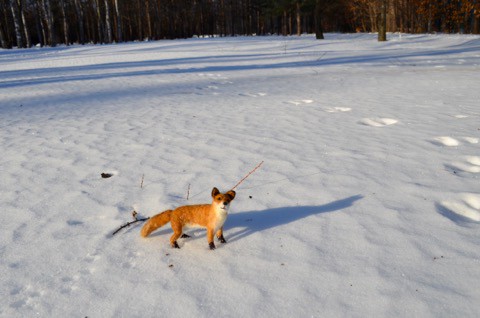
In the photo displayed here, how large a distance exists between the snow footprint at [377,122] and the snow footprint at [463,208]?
2694mm

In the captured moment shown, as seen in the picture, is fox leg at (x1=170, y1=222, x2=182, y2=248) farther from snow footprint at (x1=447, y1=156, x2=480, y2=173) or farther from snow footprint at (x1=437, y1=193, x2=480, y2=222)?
snow footprint at (x1=447, y1=156, x2=480, y2=173)

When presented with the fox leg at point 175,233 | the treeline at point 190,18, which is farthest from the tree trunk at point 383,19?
the fox leg at point 175,233

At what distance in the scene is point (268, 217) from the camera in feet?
9.51

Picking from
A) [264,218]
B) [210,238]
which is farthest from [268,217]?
[210,238]

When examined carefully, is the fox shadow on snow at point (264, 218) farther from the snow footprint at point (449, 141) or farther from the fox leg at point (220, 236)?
the snow footprint at point (449, 141)

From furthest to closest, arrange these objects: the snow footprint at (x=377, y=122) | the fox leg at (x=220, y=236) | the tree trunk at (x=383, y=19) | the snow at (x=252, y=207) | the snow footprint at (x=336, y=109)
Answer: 1. the tree trunk at (x=383, y=19)
2. the snow footprint at (x=336, y=109)
3. the snow footprint at (x=377, y=122)
4. the fox leg at (x=220, y=236)
5. the snow at (x=252, y=207)

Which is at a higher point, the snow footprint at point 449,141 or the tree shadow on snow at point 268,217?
the snow footprint at point 449,141

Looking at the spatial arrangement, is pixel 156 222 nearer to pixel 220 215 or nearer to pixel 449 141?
pixel 220 215

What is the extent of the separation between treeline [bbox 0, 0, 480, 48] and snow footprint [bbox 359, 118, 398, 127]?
75.4ft

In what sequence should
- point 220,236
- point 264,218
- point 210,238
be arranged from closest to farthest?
point 210,238 < point 220,236 < point 264,218

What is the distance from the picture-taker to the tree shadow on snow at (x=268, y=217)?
2703mm

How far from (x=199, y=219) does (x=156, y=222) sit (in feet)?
1.13

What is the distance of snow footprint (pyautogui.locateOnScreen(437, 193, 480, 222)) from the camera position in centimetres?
282

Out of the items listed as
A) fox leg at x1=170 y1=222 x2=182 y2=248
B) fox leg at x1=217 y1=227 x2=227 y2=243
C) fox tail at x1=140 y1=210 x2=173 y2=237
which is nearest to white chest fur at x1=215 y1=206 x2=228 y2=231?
fox leg at x1=217 y1=227 x2=227 y2=243
